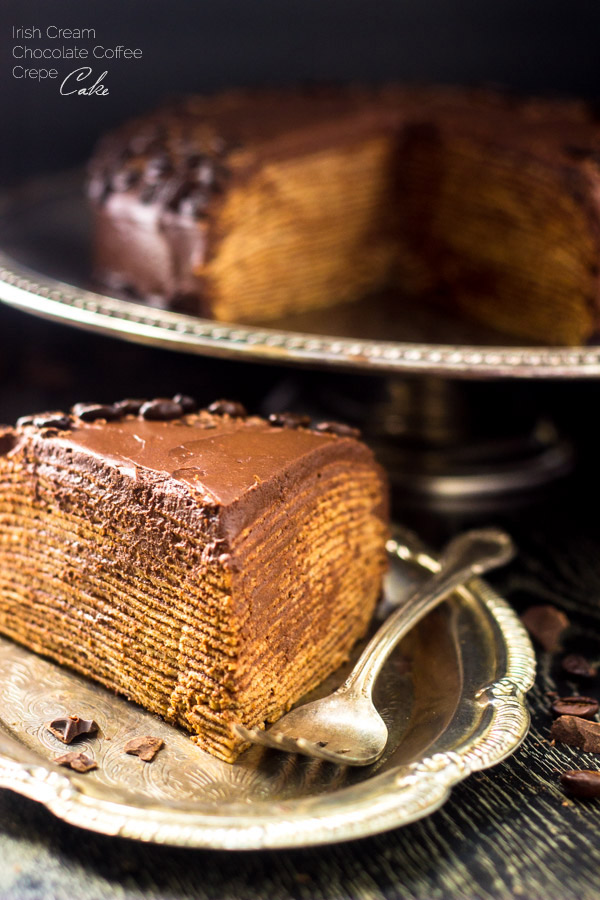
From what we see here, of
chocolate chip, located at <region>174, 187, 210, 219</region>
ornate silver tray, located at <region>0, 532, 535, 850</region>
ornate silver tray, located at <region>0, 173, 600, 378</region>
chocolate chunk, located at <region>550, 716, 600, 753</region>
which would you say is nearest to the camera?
ornate silver tray, located at <region>0, 532, 535, 850</region>

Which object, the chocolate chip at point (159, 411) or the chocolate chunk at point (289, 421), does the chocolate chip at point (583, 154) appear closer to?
the chocolate chunk at point (289, 421)

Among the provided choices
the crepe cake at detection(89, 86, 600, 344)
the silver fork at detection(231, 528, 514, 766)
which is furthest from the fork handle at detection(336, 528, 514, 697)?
the crepe cake at detection(89, 86, 600, 344)

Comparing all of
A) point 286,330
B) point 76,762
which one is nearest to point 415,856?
point 76,762

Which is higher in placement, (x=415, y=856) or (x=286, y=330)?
(x=286, y=330)

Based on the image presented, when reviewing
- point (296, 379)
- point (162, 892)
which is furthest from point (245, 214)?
point (162, 892)

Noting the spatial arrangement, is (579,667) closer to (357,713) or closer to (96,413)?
(357,713)

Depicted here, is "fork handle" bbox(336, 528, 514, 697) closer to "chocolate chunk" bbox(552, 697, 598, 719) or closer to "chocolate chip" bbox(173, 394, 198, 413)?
"chocolate chunk" bbox(552, 697, 598, 719)

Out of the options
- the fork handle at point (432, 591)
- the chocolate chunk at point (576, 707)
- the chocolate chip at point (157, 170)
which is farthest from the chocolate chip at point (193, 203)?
the chocolate chunk at point (576, 707)
